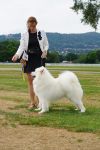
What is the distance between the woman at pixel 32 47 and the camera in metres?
13.9

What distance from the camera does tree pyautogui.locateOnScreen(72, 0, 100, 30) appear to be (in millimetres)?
46500

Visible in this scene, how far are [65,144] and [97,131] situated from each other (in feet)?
4.54

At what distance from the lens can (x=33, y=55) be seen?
14.1 m

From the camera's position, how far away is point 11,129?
10.5 m

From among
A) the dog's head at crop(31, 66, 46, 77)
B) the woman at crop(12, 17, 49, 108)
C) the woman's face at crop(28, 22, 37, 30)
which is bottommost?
the dog's head at crop(31, 66, 46, 77)

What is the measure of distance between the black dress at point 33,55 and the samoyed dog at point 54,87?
104cm

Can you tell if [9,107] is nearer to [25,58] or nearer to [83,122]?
[25,58]

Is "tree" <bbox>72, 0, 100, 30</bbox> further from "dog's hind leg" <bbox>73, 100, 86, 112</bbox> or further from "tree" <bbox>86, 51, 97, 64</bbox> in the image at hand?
"tree" <bbox>86, 51, 97, 64</bbox>

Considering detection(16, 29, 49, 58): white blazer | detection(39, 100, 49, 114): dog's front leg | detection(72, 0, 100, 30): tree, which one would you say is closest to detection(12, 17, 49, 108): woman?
detection(16, 29, 49, 58): white blazer

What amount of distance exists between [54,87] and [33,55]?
1555 mm

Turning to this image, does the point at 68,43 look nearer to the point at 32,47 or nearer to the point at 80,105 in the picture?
the point at 32,47

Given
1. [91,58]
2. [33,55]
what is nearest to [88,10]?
[33,55]

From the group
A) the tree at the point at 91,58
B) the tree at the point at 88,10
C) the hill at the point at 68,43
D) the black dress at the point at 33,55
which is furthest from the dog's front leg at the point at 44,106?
the hill at the point at 68,43

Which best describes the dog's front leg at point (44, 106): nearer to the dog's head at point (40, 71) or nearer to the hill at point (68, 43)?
the dog's head at point (40, 71)
